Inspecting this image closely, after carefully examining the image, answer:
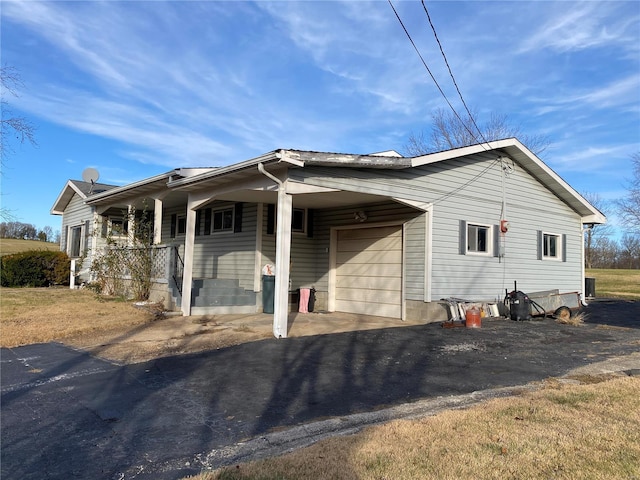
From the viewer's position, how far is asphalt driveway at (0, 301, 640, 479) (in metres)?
3.76

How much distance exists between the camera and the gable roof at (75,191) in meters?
18.7

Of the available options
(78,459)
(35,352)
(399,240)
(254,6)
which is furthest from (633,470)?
(254,6)

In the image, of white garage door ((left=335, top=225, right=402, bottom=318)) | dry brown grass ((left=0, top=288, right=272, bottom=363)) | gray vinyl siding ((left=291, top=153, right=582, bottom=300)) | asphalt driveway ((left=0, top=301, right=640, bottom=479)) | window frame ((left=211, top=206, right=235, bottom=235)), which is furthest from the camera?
window frame ((left=211, top=206, right=235, bottom=235))

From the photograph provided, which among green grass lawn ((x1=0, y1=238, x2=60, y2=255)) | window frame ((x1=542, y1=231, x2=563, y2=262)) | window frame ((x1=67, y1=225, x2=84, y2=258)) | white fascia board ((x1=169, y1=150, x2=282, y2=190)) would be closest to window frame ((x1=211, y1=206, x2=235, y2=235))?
white fascia board ((x1=169, y1=150, x2=282, y2=190))

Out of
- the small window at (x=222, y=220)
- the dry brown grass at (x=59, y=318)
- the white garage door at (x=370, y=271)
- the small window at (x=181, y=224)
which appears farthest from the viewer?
the small window at (x=181, y=224)

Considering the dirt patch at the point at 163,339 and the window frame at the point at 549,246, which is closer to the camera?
the dirt patch at the point at 163,339

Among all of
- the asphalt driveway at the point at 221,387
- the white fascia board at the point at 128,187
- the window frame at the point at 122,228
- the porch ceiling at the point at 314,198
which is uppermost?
the white fascia board at the point at 128,187

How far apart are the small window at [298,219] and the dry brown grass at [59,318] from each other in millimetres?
4702

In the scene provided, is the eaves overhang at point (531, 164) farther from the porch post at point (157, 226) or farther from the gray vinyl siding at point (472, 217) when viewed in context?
the porch post at point (157, 226)

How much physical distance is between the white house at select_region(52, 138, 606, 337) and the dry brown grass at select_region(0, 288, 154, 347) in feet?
4.78

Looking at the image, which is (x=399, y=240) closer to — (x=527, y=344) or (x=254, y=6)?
(x=527, y=344)

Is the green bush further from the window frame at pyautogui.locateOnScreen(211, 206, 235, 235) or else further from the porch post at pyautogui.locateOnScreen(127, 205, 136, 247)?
the window frame at pyautogui.locateOnScreen(211, 206, 235, 235)

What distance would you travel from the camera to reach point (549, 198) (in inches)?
589

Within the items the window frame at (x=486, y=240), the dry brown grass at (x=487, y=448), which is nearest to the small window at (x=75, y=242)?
the window frame at (x=486, y=240)
